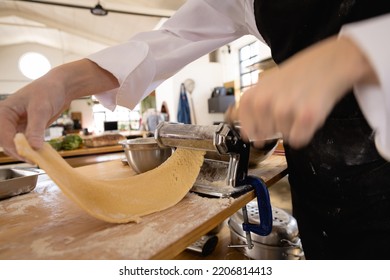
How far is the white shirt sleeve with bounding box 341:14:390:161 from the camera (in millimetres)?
174

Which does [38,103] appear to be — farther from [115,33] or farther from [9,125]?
[115,33]

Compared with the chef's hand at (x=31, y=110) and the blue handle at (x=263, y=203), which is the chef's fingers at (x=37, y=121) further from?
the blue handle at (x=263, y=203)

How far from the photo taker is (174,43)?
1.87 feet

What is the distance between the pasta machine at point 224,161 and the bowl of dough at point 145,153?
0.20ft

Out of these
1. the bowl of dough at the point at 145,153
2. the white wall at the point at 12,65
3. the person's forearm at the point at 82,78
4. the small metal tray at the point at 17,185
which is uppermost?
the white wall at the point at 12,65

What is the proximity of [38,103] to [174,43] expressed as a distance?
0.34 meters

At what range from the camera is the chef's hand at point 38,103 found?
0.36m

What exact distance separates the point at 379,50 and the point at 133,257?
0.32 m

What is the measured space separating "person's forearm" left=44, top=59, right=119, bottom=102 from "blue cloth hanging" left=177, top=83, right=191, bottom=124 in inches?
133

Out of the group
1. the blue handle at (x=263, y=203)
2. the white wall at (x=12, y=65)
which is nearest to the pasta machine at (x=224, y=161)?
the blue handle at (x=263, y=203)

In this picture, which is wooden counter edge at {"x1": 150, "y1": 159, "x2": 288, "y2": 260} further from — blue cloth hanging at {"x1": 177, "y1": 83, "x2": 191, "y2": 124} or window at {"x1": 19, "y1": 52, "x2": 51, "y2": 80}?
window at {"x1": 19, "y1": 52, "x2": 51, "y2": 80}

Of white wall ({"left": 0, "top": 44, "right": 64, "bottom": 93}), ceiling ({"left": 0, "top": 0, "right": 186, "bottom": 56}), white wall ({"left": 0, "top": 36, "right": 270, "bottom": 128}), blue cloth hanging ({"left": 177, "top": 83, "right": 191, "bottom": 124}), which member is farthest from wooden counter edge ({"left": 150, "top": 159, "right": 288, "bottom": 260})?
white wall ({"left": 0, "top": 44, "right": 64, "bottom": 93})

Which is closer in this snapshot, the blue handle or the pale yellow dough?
the pale yellow dough

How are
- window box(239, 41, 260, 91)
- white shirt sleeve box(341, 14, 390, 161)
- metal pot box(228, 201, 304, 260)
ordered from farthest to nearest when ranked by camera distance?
window box(239, 41, 260, 91)
metal pot box(228, 201, 304, 260)
white shirt sleeve box(341, 14, 390, 161)
